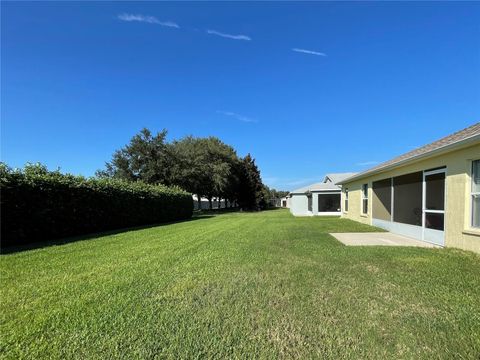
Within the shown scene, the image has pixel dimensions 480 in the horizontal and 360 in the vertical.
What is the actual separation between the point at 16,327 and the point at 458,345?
4.51 metres

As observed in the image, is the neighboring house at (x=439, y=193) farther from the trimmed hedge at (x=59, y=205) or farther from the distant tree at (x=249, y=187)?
the distant tree at (x=249, y=187)

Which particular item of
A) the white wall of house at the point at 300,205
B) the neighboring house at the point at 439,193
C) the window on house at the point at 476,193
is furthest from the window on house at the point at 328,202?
the window on house at the point at 476,193

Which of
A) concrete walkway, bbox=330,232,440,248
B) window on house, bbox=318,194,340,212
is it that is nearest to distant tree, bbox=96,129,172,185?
window on house, bbox=318,194,340,212

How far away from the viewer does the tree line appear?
3719 centimetres

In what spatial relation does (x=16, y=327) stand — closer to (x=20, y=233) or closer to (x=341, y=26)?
(x=20, y=233)

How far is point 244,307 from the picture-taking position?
3865mm

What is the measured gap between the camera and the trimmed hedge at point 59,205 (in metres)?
9.62

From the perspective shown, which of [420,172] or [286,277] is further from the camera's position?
[420,172]

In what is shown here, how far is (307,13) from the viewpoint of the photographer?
1151 centimetres

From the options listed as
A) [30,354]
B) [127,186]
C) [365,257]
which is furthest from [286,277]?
[127,186]

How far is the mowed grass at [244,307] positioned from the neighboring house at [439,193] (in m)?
1.14

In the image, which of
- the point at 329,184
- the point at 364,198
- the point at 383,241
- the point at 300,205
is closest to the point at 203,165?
the point at 300,205

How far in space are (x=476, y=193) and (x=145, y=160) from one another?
34947 millimetres

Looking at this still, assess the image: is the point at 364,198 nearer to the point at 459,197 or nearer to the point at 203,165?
the point at 459,197
